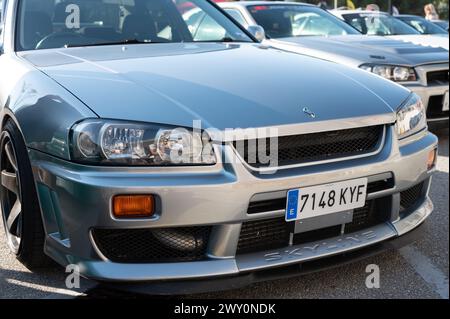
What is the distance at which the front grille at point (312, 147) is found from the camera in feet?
6.70

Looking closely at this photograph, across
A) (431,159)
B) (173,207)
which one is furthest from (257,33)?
(173,207)

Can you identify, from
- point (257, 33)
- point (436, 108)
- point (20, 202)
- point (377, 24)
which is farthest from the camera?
point (377, 24)

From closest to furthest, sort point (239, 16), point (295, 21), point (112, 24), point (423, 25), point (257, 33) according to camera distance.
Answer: point (112, 24), point (257, 33), point (239, 16), point (295, 21), point (423, 25)

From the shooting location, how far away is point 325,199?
84.3 inches

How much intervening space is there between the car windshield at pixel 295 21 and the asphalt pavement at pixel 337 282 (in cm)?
367

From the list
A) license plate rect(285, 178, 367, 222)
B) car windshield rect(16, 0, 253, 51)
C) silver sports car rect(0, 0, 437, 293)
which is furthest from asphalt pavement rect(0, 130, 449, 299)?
car windshield rect(16, 0, 253, 51)

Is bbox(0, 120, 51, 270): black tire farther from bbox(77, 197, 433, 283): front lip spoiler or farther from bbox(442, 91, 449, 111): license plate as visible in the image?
bbox(442, 91, 449, 111): license plate

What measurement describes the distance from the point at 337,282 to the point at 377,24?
5.91 metres

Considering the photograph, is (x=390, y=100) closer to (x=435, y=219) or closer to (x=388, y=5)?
(x=435, y=219)

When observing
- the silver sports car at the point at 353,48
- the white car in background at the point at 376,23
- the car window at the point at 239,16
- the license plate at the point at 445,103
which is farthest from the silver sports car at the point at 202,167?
the white car in background at the point at 376,23

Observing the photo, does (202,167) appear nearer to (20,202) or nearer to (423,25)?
(20,202)

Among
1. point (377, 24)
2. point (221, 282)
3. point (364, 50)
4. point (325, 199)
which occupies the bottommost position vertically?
point (221, 282)

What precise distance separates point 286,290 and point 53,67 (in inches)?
60.0
